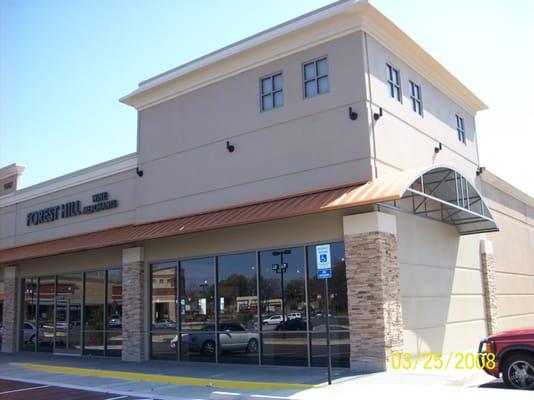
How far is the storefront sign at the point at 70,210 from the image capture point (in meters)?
22.3

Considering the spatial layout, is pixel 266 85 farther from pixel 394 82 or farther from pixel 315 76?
pixel 394 82

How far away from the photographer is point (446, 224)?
743 inches

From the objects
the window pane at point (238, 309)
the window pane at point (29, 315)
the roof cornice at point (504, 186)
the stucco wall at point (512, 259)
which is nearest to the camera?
the window pane at point (238, 309)

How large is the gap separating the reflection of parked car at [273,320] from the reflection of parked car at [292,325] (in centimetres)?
11

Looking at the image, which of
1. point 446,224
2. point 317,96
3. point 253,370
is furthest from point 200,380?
point 446,224

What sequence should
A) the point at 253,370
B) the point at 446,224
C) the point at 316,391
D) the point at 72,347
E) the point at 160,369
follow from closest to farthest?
the point at 316,391 → the point at 253,370 → the point at 160,369 → the point at 446,224 → the point at 72,347

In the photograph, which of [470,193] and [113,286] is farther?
[113,286]

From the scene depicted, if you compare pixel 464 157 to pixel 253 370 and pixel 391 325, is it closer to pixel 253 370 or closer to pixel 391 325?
pixel 391 325

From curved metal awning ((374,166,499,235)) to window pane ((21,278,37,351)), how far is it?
1732cm

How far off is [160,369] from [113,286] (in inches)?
216

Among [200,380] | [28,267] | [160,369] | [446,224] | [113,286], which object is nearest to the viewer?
[200,380]

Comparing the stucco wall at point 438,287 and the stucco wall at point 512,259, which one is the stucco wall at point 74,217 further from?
the stucco wall at point 512,259

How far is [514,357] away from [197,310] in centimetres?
985

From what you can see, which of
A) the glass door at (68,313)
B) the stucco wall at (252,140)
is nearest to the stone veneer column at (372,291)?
the stucco wall at (252,140)
